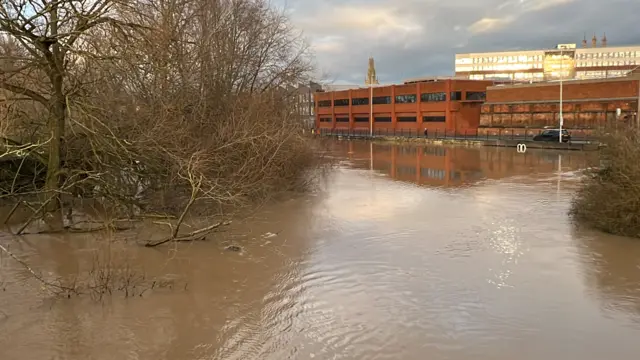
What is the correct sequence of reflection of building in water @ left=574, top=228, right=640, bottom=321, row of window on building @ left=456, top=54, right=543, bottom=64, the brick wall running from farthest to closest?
row of window on building @ left=456, top=54, right=543, bottom=64, the brick wall, reflection of building in water @ left=574, top=228, right=640, bottom=321

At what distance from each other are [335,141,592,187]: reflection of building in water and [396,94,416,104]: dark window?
2230cm

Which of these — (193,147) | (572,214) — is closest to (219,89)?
(193,147)

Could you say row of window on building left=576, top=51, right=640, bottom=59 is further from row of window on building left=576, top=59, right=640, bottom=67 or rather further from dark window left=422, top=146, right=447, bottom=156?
dark window left=422, top=146, right=447, bottom=156

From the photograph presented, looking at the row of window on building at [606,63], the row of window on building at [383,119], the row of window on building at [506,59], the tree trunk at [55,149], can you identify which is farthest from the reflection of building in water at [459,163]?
the row of window on building at [606,63]

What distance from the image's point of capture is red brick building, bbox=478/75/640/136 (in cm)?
5000

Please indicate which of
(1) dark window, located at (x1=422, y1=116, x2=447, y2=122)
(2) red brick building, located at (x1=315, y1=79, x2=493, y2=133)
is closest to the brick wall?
(2) red brick building, located at (x1=315, y1=79, x2=493, y2=133)

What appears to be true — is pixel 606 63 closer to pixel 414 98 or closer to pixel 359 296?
pixel 414 98

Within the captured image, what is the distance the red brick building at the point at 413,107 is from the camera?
66.1m

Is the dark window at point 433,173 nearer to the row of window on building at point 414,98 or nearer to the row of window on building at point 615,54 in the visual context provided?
the row of window on building at point 414,98

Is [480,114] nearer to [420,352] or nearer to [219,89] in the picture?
[219,89]

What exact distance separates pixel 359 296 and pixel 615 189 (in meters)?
9.12

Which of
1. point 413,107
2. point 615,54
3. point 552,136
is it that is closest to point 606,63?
point 615,54

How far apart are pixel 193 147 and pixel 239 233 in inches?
128

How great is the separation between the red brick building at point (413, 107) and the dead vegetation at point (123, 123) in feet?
150
